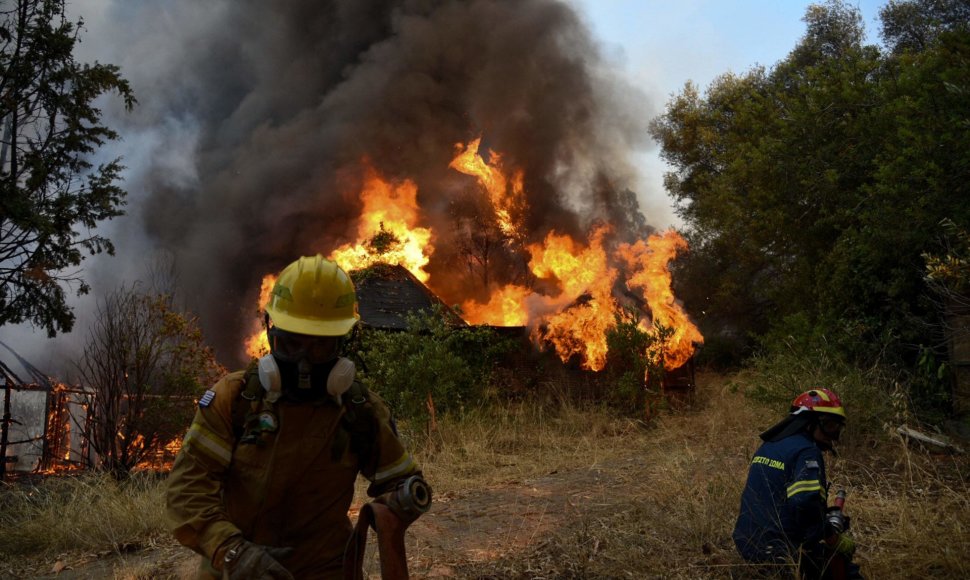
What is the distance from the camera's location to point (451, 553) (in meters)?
5.46

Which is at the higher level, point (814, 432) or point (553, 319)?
point (553, 319)

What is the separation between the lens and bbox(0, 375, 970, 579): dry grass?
4.77m

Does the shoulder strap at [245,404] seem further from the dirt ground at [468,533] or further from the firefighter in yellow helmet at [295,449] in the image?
the dirt ground at [468,533]

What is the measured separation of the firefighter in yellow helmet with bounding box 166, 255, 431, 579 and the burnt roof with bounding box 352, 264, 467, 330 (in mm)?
11078

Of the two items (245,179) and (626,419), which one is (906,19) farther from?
(245,179)

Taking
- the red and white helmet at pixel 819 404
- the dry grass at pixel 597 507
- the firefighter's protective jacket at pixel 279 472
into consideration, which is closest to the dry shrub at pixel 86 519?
the dry grass at pixel 597 507

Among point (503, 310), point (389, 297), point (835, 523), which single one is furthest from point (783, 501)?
point (503, 310)

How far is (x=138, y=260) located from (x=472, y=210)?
11.2m

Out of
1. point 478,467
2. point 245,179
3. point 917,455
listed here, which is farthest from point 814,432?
point 245,179

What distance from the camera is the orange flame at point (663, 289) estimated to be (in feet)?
49.0

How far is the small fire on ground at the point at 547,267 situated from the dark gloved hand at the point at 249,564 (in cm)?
1175

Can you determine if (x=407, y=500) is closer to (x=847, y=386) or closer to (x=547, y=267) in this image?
(x=847, y=386)

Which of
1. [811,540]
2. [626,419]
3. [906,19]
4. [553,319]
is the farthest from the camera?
[906,19]

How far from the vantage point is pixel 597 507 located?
6.36m
